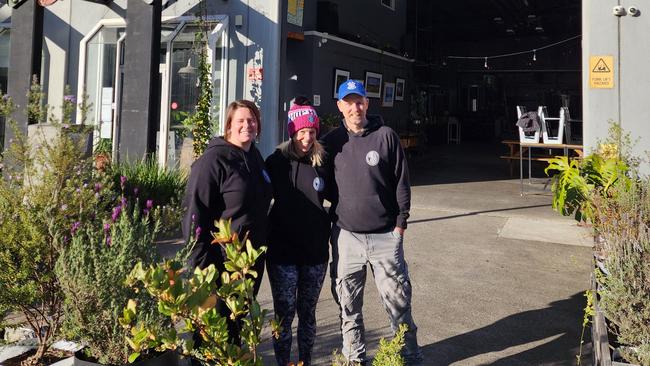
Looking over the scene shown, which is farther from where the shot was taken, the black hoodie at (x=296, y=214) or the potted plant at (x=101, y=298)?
the black hoodie at (x=296, y=214)

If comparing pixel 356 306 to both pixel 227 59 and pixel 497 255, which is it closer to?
pixel 497 255

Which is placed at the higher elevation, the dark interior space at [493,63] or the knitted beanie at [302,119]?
the dark interior space at [493,63]

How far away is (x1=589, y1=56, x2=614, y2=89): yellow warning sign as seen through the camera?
6066 mm

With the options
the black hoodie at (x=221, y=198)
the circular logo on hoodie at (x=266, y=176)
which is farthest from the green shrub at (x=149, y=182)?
the black hoodie at (x=221, y=198)

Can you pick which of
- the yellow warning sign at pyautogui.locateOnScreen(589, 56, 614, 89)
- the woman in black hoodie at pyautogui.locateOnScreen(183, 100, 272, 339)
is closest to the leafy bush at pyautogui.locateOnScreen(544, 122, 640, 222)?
the yellow warning sign at pyautogui.locateOnScreen(589, 56, 614, 89)

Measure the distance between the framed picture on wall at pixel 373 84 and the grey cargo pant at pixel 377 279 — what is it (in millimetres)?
11575

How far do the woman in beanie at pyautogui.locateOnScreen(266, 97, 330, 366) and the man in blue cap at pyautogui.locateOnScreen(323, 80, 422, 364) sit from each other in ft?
0.60

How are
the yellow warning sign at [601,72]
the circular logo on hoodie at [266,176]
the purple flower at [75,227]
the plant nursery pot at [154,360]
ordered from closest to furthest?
1. the plant nursery pot at [154,360]
2. the purple flower at [75,227]
3. the circular logo on hoodie at [266,176]
4. the yellow warning sign at [601,72]

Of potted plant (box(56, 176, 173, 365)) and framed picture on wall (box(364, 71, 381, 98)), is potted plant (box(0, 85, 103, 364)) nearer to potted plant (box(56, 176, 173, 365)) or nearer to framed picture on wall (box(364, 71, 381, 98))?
potted plant (box(56, 176, 173, 365))

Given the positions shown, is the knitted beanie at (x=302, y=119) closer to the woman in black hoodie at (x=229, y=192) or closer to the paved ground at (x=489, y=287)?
the woman in black hoodie at (x=229, y=192)

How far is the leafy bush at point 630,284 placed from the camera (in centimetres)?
250

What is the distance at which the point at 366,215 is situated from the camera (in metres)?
3.16

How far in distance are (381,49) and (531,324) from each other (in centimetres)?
1191

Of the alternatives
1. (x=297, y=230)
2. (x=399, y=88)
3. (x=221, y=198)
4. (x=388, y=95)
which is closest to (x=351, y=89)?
(x=297, y=230)
